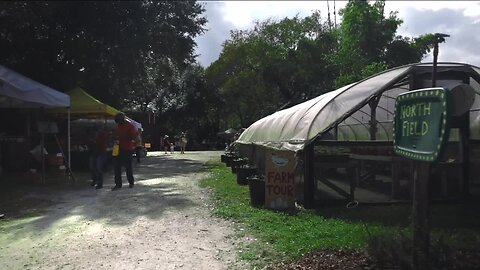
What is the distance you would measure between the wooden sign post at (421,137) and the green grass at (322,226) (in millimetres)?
622

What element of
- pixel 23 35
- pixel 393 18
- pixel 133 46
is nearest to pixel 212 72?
pixel 393 18

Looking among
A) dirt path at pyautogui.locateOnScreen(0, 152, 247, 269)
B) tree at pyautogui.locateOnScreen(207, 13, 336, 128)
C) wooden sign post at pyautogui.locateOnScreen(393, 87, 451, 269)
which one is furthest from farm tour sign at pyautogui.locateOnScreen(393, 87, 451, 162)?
tree at pyautogui.locateOnScreen(207, 13, 336, 128)

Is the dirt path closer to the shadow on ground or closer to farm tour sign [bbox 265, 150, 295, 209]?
the shadow on ground

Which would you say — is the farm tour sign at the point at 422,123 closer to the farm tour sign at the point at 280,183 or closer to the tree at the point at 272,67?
the farm tour sign at the point at 280,183

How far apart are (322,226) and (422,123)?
3.80m

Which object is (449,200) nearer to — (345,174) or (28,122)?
(345,174)

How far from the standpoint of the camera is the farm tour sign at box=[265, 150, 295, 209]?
996 cm

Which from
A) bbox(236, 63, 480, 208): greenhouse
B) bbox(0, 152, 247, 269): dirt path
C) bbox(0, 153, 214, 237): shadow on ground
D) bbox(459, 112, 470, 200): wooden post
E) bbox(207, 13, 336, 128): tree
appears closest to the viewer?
bbox(0, 152, 247, 269): dirt path

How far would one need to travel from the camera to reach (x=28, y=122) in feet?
62.2

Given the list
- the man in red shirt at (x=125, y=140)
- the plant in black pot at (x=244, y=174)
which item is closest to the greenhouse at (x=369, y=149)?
the plant in black pot at (x=244, y=174)

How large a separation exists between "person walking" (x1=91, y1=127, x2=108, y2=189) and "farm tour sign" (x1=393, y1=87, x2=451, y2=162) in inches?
408

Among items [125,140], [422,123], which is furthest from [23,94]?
[422,123]

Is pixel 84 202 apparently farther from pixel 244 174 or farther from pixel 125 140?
pixel 244 174

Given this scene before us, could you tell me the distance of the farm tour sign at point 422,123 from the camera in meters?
4.36
